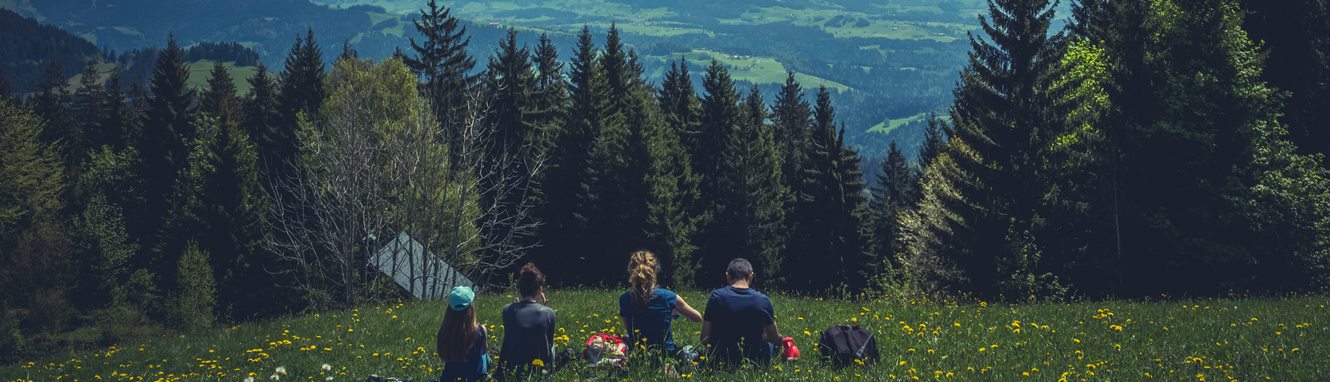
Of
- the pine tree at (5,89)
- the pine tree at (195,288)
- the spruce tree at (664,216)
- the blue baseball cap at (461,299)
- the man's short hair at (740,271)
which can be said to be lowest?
the pine tree at (195,288)

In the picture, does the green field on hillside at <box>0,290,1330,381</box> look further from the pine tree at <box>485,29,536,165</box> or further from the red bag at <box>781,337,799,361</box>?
the pine tree at <box>485,29,536,165</box>

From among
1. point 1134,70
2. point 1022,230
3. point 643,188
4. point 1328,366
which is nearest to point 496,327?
point 1328,366

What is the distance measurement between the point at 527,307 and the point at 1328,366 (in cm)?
800

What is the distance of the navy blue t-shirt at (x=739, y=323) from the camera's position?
31.0 ft

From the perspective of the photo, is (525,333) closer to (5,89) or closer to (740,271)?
(740,271)

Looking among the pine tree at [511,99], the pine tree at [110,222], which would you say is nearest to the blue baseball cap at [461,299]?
the pine tree at [511,99]

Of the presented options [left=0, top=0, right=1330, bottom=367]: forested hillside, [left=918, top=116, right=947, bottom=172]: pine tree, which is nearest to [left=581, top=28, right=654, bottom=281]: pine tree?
[left=0, top=0, right=1330, bottom=367]: forested hillside

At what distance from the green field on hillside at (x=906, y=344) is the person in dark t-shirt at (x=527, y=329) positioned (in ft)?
1.23

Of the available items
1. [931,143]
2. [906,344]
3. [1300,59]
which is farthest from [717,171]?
[906,344]

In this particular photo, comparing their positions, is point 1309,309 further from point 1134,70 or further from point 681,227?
point 681,227

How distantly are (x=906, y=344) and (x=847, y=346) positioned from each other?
1640 mm

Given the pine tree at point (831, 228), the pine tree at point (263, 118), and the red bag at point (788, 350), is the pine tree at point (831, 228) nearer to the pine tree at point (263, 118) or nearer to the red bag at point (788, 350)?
the pine tree at point (263, 118)

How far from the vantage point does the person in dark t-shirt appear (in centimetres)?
939

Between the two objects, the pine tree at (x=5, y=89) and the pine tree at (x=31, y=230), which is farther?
the pine tree at (x=5, y=89)
